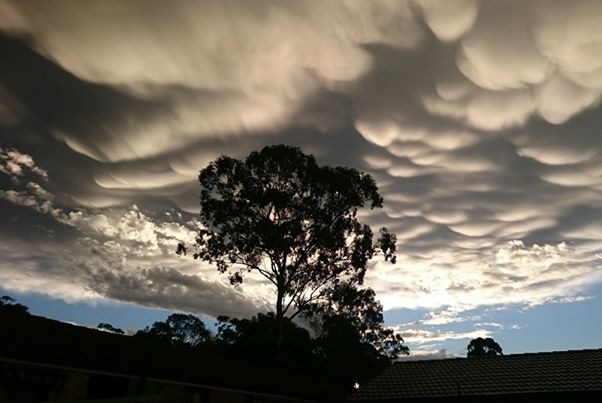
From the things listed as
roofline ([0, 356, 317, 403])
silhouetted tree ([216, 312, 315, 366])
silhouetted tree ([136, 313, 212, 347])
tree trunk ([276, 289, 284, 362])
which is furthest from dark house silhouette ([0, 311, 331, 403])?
silhouetted tree ([136, 313, 212, 347])

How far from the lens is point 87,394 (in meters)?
15.5

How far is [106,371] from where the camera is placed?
15.6 metres

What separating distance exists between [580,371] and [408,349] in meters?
33.4

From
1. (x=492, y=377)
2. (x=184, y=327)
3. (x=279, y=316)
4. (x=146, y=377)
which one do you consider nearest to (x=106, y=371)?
(x=146, y=377)

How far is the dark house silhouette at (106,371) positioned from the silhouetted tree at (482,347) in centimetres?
7019

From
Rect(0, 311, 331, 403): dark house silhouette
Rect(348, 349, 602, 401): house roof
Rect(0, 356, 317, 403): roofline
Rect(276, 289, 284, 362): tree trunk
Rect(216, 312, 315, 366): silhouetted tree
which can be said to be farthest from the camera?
Rect(216, 312, 315, 366): silhouetted tree

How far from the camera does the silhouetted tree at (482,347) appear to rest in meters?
84.0

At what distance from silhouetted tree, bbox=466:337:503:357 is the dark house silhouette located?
2763 inches

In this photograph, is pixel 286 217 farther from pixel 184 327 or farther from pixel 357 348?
pixel 184 327

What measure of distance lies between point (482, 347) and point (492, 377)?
2751 inches

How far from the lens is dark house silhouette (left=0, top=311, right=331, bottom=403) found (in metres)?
14.1

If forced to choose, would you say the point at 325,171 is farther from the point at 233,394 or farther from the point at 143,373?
the point at 143,373

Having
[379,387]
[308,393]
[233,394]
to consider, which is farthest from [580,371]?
[233,394]

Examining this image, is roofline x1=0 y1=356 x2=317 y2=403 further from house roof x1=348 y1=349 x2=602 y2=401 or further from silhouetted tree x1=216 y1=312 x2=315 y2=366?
silhouetted tree x1=216 y1=312 x2=315 y2=366
